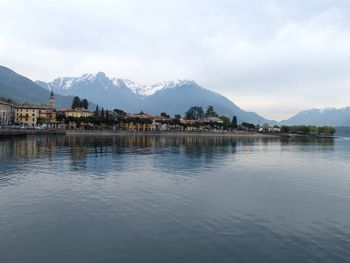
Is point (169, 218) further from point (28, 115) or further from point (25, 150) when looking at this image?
point (28, 115)

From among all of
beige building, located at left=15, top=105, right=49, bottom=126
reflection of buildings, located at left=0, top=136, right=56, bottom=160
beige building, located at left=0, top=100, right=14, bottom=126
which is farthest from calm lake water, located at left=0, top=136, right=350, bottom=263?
beige building, located at left=15, top=105, right=49, bottom=126

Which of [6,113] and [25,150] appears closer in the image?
[25,150]

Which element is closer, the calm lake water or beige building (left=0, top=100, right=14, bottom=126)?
the calm lake water

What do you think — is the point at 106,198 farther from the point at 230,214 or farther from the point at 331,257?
the point at 331,257

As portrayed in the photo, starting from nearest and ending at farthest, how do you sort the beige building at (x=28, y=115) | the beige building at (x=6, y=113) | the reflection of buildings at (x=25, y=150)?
the reflection of buildings at (x=25, y=150)
the beige building at (x=6, y=113)
the beige building at (x=28, y=115)

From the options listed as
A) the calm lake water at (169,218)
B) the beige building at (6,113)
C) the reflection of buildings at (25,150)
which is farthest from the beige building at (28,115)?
the calm lake water at (169,218)

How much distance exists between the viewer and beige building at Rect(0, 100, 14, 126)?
542 ft

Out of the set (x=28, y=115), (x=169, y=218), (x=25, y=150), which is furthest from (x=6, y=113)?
(x=169, y=218)

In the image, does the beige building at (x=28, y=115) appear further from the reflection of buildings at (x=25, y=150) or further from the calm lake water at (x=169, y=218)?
the calm lake water at (x=169, y=218)

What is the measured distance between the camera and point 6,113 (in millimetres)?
173125

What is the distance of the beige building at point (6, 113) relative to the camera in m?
165

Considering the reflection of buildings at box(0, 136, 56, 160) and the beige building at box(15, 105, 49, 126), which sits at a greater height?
the beige building at box(15, 105, 49, 126)

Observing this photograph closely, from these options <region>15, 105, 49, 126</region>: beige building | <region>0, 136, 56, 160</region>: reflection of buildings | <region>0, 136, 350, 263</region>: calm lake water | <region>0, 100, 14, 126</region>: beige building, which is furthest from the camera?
<region>15, 105, 49, 126</region>: beige building

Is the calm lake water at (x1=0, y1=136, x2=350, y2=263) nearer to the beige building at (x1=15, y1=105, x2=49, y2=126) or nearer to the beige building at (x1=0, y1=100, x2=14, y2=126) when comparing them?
the beige building at (x1=0, y1=100, x2=14, y2=126)
